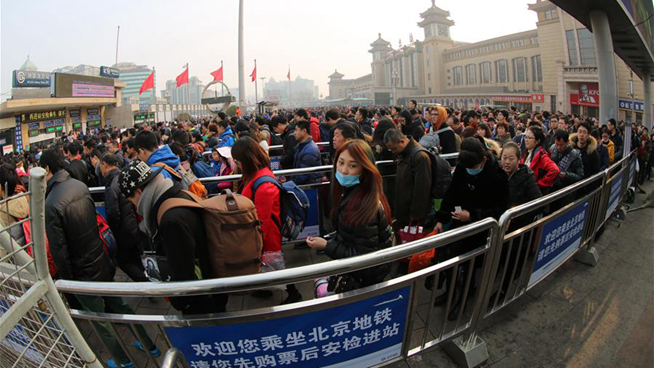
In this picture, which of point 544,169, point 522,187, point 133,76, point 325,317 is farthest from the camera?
point 133,76

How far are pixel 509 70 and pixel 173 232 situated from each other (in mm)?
71043

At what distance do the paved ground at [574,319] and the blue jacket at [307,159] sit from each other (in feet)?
3.31

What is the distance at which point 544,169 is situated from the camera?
155 inches

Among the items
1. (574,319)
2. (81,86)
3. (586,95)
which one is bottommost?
(574,319)

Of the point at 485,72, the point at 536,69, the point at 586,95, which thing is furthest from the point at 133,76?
the point at 586,95

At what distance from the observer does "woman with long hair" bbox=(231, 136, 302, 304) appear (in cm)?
266

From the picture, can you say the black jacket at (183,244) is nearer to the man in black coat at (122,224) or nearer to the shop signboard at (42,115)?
the man in black coat at (122,224)

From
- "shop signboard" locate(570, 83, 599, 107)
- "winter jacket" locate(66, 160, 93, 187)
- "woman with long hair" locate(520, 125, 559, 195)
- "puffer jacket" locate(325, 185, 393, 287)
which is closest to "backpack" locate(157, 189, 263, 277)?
"puffer jacket" locate(325, 185, 393, 287)

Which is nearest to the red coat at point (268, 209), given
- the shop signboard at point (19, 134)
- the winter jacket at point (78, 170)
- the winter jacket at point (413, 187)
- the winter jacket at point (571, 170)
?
the winter jacket at point (413, 187)

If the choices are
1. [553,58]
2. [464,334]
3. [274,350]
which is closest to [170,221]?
[274,350]

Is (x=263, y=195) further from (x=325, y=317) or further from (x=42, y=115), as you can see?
(x=42, y=115)

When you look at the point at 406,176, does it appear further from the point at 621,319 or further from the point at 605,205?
the point at 605,205

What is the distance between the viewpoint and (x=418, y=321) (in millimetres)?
2826

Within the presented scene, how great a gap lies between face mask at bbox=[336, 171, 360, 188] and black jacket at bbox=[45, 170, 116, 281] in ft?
6.18
